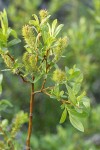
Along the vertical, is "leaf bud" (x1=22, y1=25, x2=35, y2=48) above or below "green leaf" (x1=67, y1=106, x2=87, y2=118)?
above

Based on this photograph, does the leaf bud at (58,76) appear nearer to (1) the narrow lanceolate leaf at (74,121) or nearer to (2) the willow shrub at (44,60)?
(2) the willow shrub at (44,60)

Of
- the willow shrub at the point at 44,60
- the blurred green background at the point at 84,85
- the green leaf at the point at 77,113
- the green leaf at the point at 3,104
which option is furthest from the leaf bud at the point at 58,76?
the blurred green background at the point at 84,85

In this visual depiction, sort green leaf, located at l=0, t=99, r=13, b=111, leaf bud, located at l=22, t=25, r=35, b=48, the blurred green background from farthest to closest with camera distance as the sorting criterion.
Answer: the blurred green background, green leaf, located at l=0, t=99, r=13, b=111, leaf bud, located at l=22, t=25, r=35, b=48

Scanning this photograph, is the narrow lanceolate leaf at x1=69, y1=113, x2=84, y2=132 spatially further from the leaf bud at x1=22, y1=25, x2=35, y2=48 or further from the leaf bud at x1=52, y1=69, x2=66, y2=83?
the leaf bud at x1=22, y1=25, x2=35, y2=48

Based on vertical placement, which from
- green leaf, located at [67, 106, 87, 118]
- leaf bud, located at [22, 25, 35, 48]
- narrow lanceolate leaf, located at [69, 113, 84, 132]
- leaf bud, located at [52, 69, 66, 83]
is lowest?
narrow lanceolate leaf, located at [69, 113, 84, 132]

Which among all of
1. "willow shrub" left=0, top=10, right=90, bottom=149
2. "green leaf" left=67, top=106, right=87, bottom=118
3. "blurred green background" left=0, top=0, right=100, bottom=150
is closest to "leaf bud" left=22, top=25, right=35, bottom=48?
"willow shrub" left=0, top=10, right=90, bottom=149

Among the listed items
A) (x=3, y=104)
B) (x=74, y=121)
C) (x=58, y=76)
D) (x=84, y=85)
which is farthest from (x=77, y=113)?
(x=84, y=85)

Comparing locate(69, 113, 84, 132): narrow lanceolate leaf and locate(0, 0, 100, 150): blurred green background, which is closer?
locate(69, 113, 84, 132): narrow lanceolate leaf

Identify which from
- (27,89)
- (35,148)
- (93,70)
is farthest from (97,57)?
(35,148)

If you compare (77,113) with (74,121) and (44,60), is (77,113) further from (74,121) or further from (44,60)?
(44,60)
